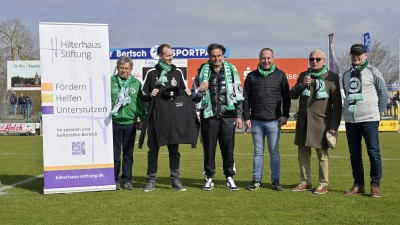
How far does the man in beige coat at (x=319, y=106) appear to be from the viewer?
771 centimetres

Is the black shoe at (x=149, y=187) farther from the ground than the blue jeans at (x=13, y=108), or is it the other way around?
the blue jeans at (x=13, y=108)

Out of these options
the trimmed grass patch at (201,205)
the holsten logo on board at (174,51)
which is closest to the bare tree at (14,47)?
the holsten logo on board at (174,51)

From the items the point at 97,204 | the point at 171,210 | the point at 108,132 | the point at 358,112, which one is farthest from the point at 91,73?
the point at 358,112

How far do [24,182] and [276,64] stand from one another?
30.9 m

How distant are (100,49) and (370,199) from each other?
438 cm

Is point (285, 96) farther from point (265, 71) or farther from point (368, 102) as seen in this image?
point (368, 102)

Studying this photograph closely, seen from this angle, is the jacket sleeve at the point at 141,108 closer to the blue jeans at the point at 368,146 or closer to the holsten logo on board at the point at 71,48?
the holsten logo on board at the point at 71,48

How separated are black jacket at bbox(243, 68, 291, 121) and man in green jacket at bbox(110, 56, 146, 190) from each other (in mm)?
1654

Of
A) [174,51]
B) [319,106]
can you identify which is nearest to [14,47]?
[174,51]

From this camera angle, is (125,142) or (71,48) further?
(125,142)

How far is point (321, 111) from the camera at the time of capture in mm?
7793

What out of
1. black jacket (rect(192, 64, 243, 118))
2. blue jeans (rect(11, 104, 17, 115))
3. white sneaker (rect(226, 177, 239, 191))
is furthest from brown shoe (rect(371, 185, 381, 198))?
blue jeans (rect(11, 104, 17, 115))

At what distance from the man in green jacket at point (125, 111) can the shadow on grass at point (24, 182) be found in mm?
1318

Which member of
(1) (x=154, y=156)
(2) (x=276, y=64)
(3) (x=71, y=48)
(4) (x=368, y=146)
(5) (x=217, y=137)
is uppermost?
(2) (x=276, y=64)
